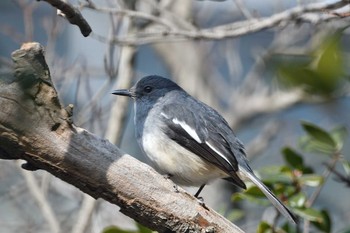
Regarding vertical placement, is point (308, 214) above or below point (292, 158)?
below

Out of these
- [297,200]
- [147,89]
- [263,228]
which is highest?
[147,89]

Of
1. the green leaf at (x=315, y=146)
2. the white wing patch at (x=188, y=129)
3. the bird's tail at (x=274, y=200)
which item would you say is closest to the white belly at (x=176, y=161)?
the white wing patch at (x=188, y=129)

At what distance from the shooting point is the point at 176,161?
4.44 metres

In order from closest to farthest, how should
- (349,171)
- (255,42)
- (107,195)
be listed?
(107,195)
(349,171)
(255,42)

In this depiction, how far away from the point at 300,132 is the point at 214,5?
66.2 inches

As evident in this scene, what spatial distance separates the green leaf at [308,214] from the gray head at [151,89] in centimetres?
135

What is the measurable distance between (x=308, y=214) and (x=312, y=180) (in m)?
0.24

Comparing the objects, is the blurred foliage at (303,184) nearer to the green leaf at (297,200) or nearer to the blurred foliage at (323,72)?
the green leaf at (297,200)

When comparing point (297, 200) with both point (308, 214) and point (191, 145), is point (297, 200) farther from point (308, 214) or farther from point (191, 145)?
point (191, 145)

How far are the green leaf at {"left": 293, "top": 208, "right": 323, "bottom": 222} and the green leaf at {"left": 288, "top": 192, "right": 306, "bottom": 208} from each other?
0.05 m

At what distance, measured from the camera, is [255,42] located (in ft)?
28.4

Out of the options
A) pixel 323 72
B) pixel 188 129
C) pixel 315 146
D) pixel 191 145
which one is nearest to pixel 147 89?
pixel 188 129

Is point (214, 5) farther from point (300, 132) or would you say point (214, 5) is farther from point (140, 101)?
point (140, 101)

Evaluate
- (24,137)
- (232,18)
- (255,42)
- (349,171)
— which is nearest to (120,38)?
(349,171)
